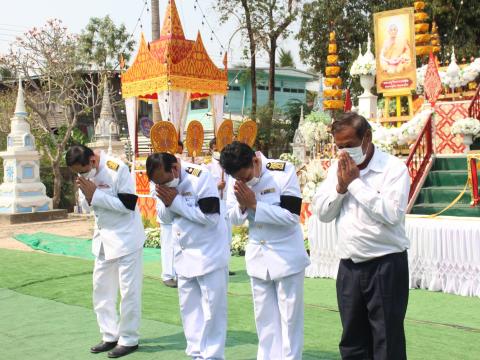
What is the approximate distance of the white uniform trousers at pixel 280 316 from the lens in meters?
3.72

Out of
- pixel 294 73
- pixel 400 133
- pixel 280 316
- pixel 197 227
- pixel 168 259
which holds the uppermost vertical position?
pixel 294 73

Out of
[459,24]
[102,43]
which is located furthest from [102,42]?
[459,24]

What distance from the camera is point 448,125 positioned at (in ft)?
40.8

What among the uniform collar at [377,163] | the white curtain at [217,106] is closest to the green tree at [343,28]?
the white curtain at [217,106]

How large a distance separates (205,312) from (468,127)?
8022mm

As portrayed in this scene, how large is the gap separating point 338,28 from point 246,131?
17047 mm

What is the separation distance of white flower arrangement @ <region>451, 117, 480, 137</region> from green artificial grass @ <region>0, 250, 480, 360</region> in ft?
15.6

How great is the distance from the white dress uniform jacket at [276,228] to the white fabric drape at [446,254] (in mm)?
3366

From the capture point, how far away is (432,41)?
16.8 metres

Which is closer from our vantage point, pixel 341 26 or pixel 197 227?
pixel 197 227

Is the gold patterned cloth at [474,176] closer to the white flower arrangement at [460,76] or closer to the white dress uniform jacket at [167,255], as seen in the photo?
the white dress uniform jacket at [167,255]

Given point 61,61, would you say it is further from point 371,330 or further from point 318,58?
point 371,330

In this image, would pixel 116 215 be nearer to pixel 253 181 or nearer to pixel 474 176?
pixel 253 181

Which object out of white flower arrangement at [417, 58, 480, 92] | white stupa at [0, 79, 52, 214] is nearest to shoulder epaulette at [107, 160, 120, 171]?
white flower arrangement at [417, 58, 480, 92]
